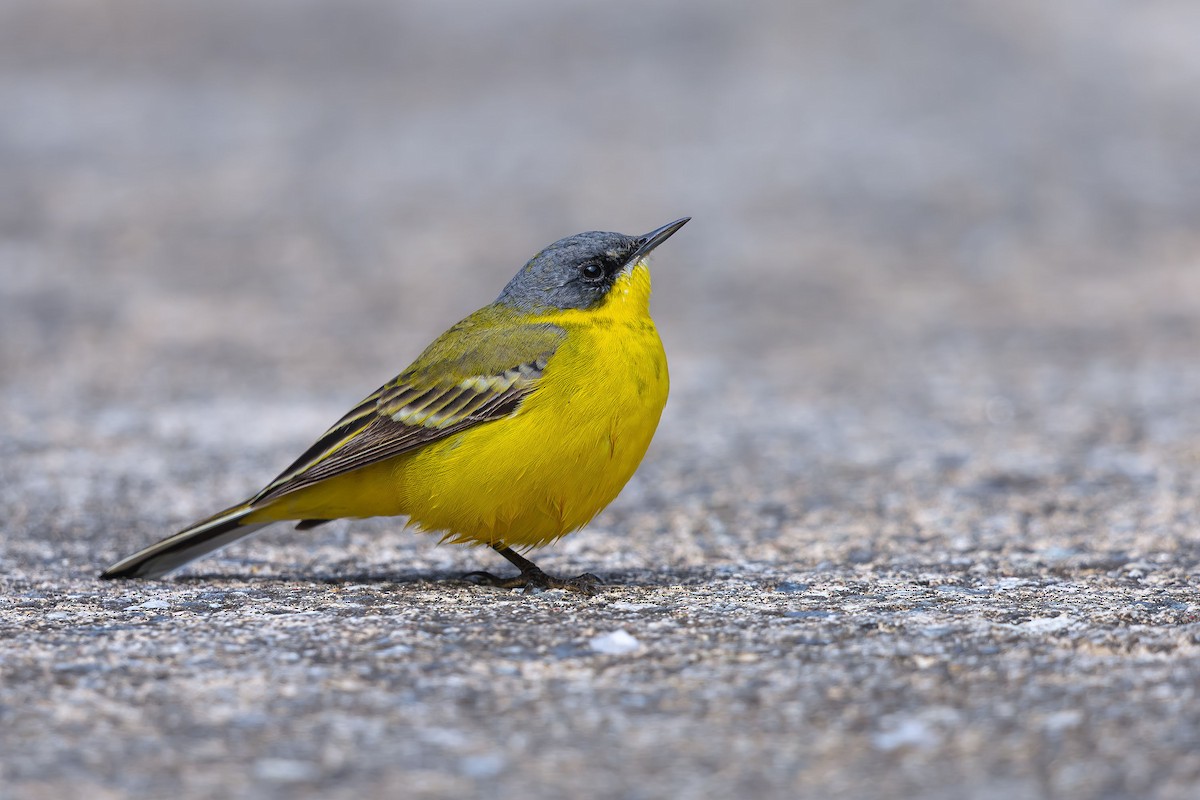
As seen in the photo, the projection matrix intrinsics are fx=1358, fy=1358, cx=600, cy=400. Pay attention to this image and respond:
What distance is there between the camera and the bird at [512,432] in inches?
174

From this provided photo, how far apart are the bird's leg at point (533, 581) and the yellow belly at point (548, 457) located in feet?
0.28

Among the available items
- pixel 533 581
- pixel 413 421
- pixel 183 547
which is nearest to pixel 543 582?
pixel 533 581

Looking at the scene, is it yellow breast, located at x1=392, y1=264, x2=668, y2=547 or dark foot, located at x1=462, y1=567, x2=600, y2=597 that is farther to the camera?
dark foot, located at x1=462, y1=567, x2=600, y2=597

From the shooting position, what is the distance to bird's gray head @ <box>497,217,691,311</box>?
4.92 metres

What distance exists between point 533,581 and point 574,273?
1128mm

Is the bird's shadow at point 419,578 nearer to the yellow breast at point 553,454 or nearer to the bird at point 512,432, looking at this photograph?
the bird at point 512,432

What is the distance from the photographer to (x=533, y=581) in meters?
4.71

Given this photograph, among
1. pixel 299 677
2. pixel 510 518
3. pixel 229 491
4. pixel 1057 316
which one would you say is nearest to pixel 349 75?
pixel 1057 316

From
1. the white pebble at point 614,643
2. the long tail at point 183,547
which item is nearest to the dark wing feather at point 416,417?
the long tail at point 183,547

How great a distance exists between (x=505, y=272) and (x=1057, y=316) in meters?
4.26

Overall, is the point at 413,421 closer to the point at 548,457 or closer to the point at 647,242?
the point at 548,457

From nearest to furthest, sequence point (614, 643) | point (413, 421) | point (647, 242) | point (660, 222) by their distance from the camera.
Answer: point (614, 643)
point (413, 421)
point (647, 242)
point (660, 222)

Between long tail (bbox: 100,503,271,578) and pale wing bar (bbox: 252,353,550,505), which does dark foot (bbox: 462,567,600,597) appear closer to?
pale wing bar (bbox: 252,353,550,505)

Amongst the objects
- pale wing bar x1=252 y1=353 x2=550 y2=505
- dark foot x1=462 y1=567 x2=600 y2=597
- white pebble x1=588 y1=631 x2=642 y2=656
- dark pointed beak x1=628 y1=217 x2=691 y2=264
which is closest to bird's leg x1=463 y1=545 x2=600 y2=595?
dark foot x1=462 y1=567 x2=600 y2=597
